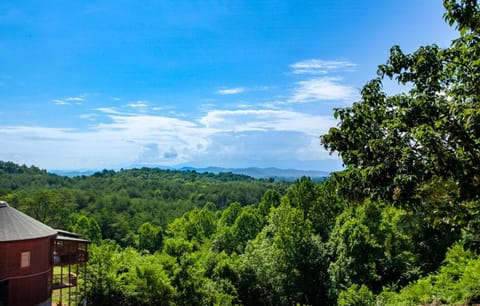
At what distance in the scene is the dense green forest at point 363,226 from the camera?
695 cm

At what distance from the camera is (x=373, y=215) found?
27203 mm

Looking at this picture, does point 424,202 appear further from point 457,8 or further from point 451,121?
point 457,8

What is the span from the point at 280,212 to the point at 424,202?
957 inches

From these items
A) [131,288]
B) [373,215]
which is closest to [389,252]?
[373,215]

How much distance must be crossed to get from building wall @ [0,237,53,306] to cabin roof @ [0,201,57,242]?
0.27 m

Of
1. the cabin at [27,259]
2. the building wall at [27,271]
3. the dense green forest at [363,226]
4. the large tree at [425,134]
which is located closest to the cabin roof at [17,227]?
the cabin at [27,259]

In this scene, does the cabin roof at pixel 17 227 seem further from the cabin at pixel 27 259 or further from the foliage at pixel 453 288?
the foliage at pixel 453 288

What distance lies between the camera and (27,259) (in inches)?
773

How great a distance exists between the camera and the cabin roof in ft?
63.4

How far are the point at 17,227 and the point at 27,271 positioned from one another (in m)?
2.44

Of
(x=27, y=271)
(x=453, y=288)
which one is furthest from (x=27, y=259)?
(x=453, y=288)

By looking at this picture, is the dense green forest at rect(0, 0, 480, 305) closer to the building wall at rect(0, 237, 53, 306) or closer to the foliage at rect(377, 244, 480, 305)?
the foliage at rect(377, 244, 480, 305)

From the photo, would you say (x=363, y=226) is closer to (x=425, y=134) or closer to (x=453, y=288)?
(x=453, y=288)

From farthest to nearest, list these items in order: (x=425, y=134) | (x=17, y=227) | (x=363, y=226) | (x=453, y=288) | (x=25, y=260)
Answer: (x=363, y=226), (x=17, y=227), (x=25, y=260), (x=453, y=288), (x=425, y=134)
